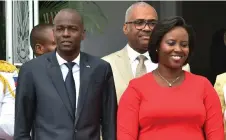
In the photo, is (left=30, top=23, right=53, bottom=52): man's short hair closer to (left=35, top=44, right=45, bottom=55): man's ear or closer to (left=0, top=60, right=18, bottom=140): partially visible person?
(left=35, top=44, right=45, bottom=55): man's ear

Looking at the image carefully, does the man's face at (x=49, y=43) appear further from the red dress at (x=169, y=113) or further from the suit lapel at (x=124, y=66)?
the red dress at (x=169, y=113)

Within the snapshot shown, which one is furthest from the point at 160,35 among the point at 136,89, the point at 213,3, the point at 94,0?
the point at 213,3

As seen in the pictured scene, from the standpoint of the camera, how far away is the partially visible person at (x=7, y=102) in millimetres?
4016

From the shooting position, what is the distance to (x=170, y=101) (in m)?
3.65

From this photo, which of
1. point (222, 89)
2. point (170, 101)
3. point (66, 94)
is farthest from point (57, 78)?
point (222, 89)

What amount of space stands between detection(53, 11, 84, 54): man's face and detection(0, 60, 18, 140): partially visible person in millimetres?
643

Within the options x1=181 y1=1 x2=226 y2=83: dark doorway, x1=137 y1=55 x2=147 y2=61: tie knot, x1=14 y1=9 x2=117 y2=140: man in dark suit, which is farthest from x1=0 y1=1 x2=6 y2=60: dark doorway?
x1=181 y1=1 x2=226 y2=83: dark doorway

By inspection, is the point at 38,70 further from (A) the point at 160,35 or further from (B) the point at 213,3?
(B) the point at 213,3

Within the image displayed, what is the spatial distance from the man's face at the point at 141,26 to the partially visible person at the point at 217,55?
3.68 metres

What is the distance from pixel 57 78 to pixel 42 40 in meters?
1.48

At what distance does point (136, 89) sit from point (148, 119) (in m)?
0.22

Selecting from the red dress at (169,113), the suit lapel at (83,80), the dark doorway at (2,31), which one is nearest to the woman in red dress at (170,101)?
the red dress at (169,113)

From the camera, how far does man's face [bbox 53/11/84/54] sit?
12.1 feet

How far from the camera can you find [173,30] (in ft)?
12.4
